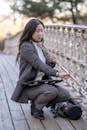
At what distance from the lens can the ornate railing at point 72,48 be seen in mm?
5198

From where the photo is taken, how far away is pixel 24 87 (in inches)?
161

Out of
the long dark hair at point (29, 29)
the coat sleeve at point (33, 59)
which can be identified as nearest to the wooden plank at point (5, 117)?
the coat sleeve at point (33, 59)

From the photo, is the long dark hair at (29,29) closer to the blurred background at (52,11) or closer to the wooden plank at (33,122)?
the wooden plank at (33,122)

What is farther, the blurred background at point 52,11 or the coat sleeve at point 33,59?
the blurred background at point 52,11

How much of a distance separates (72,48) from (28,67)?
6.55 feet

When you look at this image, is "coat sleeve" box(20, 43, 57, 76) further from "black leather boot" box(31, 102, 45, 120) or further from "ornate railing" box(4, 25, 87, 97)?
"ornate railing" box(4, 25, 87, 97)

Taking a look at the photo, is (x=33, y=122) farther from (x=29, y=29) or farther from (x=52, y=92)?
(x=29, y=29)

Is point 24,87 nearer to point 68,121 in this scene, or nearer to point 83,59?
point 68,121

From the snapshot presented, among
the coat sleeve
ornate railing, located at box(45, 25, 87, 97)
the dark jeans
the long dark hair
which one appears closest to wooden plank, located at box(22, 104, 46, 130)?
the dark jeans

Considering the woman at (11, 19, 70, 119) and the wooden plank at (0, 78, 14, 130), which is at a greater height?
the woman at (11, 19, 70, 119)

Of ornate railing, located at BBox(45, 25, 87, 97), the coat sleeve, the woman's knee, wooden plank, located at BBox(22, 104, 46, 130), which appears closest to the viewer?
wooden plank, located at BBox(22, 104, 46, 130)

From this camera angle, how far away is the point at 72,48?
5.92 meters

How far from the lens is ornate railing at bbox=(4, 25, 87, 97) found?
520cm

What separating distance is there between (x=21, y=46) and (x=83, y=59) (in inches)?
56.8
